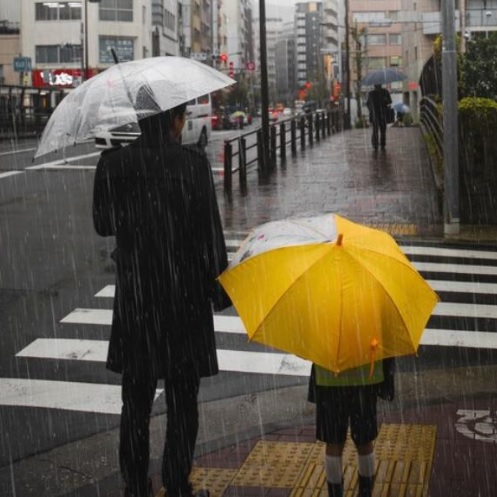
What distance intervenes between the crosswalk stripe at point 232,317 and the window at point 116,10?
225ft

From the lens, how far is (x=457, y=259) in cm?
1157

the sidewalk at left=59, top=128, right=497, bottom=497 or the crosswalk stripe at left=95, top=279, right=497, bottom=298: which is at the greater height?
the crosswalk stripe at left=95, top=279, right=497, bottom=298

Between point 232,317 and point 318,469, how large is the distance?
407 cm

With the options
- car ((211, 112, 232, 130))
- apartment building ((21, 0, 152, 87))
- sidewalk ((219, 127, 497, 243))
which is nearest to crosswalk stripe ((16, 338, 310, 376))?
sidewalk ((219, 127, 497, 243))

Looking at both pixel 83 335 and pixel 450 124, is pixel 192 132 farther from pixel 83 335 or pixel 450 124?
pixel 83 335

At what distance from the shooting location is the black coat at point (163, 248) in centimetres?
399

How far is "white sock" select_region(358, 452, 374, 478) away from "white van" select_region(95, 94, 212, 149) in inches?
845

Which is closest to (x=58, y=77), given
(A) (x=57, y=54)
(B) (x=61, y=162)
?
(A) (x=57, y=54)

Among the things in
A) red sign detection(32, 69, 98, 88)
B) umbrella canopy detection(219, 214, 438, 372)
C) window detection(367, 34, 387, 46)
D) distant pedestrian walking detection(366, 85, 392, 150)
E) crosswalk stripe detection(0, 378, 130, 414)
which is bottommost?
crosswalk stripe detection(0, 378, 130, 414)

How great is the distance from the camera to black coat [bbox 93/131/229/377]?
13.1 feet

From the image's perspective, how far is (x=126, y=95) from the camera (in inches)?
161

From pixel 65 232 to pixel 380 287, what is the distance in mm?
10746

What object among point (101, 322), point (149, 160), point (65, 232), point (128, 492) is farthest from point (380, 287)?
point (65, 232)

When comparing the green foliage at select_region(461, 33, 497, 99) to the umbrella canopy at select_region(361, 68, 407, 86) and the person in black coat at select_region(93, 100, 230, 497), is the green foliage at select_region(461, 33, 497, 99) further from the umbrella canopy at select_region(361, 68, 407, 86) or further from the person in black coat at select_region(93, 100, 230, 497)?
the person in black coat at select_region(93, 100, 230, 497)
